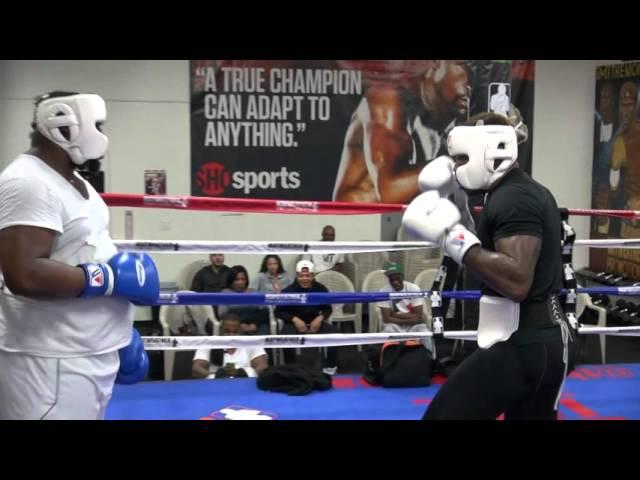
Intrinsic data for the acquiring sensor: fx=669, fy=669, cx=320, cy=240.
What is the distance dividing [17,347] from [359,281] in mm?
4597

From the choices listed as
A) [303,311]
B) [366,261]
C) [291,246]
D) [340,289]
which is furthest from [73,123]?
[366,261]

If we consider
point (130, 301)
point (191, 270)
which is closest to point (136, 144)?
point (191, 270)

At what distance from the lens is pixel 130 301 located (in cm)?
185

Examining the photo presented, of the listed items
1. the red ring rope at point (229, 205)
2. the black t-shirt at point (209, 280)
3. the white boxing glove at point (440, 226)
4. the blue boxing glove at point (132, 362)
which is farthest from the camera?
the black t-shirt at point (209, 280)

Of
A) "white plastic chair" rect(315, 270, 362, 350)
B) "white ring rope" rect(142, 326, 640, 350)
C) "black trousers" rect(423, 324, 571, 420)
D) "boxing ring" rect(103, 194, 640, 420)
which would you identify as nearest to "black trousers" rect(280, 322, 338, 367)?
"white plastic chair" rect(315, 270, 362, 350)

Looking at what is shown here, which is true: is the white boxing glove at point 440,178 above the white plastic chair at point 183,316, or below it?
above

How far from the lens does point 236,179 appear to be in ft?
21.1

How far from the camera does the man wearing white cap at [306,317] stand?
4.41m

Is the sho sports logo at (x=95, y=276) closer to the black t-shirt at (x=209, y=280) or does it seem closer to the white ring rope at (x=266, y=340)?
the white ring rope at (x=266, y=340)

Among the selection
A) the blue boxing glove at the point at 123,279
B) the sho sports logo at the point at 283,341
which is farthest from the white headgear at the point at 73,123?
the sho sports logo at the point at 283,341

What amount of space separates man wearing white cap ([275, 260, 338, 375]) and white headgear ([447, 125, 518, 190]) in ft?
8.56

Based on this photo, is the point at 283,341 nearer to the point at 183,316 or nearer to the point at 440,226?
the point at 440,226

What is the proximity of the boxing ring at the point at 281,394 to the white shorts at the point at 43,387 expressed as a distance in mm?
1307

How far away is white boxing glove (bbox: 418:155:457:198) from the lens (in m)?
2.15
